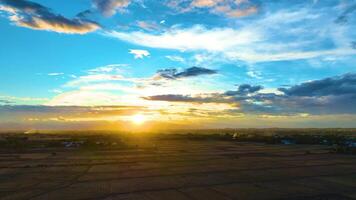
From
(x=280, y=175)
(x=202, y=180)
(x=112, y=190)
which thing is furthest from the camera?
(x=280, y=175)

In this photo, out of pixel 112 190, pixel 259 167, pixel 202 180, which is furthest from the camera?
pixel 259 167

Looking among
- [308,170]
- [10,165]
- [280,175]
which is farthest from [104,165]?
[308,170]

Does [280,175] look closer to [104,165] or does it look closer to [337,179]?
[337,179]

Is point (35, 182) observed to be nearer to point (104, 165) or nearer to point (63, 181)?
point (63, 181)

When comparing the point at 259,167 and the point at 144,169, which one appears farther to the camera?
the point at 259,167

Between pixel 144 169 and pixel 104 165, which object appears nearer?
pixel 144 169

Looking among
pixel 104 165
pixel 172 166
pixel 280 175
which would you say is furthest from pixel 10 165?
pixel 280 175

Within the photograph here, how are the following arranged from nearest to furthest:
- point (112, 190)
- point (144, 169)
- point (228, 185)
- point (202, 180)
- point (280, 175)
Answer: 1. point (112, 190)
2. point (228, 185)
3. point (202, 180)
4. point (280, 175)
5. point (144, 169)

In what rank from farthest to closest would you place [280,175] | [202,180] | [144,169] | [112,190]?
[144,169] < [280,175] < [202,180] < [112,190]
